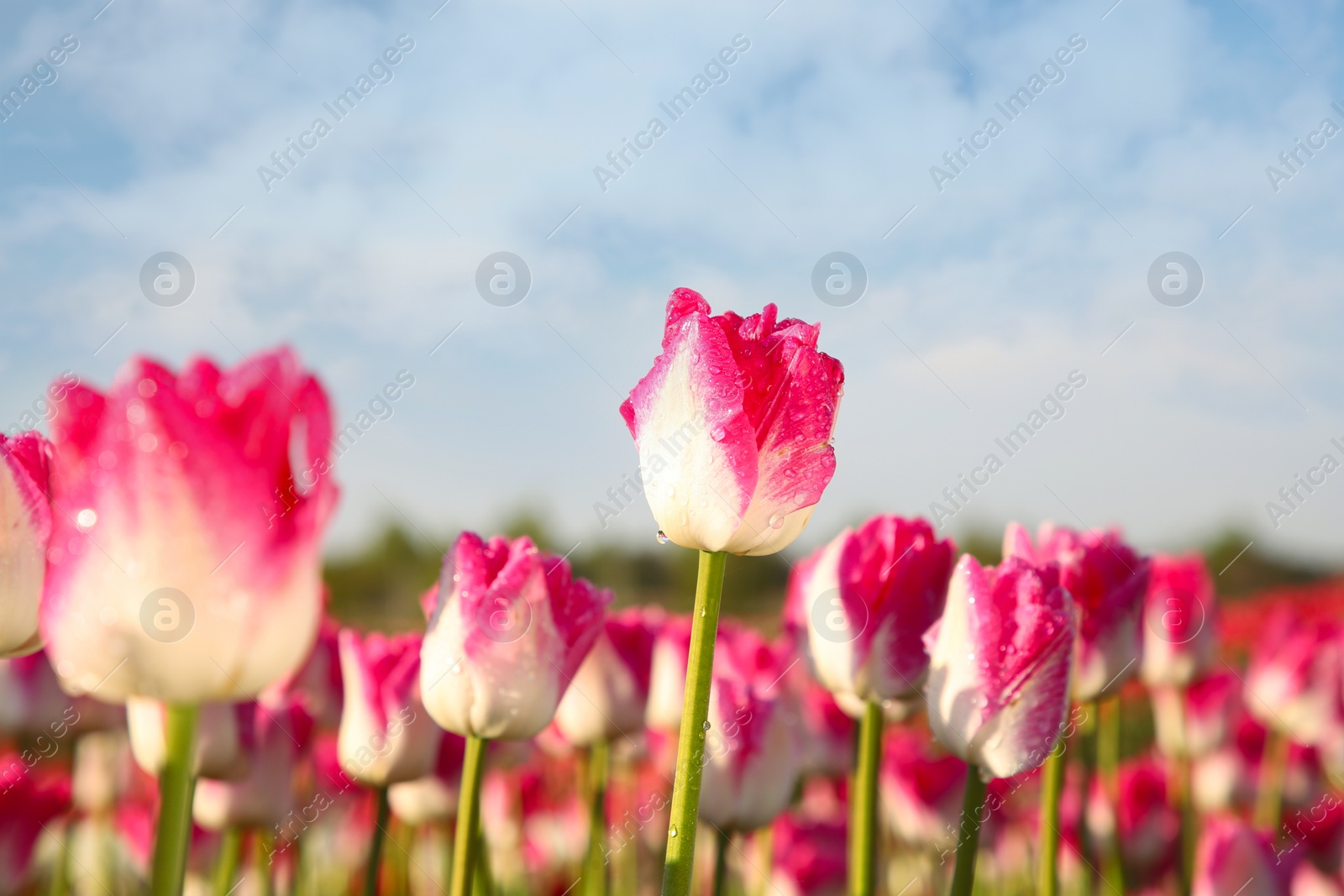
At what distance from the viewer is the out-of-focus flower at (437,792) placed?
61.6 inches

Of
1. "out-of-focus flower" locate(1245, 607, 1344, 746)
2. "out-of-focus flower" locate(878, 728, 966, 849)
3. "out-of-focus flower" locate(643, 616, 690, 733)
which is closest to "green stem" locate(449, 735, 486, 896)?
"out-of-focus flower" locate(643, 616, 690, 733)

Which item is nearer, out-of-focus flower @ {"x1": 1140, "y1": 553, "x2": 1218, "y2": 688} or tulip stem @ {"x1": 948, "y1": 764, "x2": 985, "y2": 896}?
tulip stem @ {"x1": 948, "y1": 764, "x2": 985, "y2": 896}

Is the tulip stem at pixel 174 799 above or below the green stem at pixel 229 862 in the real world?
above

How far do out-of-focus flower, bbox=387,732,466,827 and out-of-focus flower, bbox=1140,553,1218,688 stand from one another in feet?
4.70

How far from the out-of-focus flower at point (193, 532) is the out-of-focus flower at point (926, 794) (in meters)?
1.62

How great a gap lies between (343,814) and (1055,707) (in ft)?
7.43

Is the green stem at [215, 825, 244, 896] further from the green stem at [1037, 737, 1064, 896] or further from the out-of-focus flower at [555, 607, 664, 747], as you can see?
the green stem at [1037, 737, 1064, 896]

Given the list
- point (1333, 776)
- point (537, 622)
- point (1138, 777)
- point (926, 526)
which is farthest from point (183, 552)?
point (1333, 776)

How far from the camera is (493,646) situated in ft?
3.50

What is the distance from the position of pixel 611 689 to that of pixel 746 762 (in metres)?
0.34

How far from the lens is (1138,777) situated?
2201mm

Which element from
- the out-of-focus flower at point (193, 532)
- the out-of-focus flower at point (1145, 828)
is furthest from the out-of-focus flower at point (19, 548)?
the out-of-focus flower at point (1145, 828)

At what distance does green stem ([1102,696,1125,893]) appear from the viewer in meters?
1.98

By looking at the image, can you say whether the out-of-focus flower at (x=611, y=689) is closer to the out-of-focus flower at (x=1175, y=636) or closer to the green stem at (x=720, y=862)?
the green stem at (x=720, y=862)
